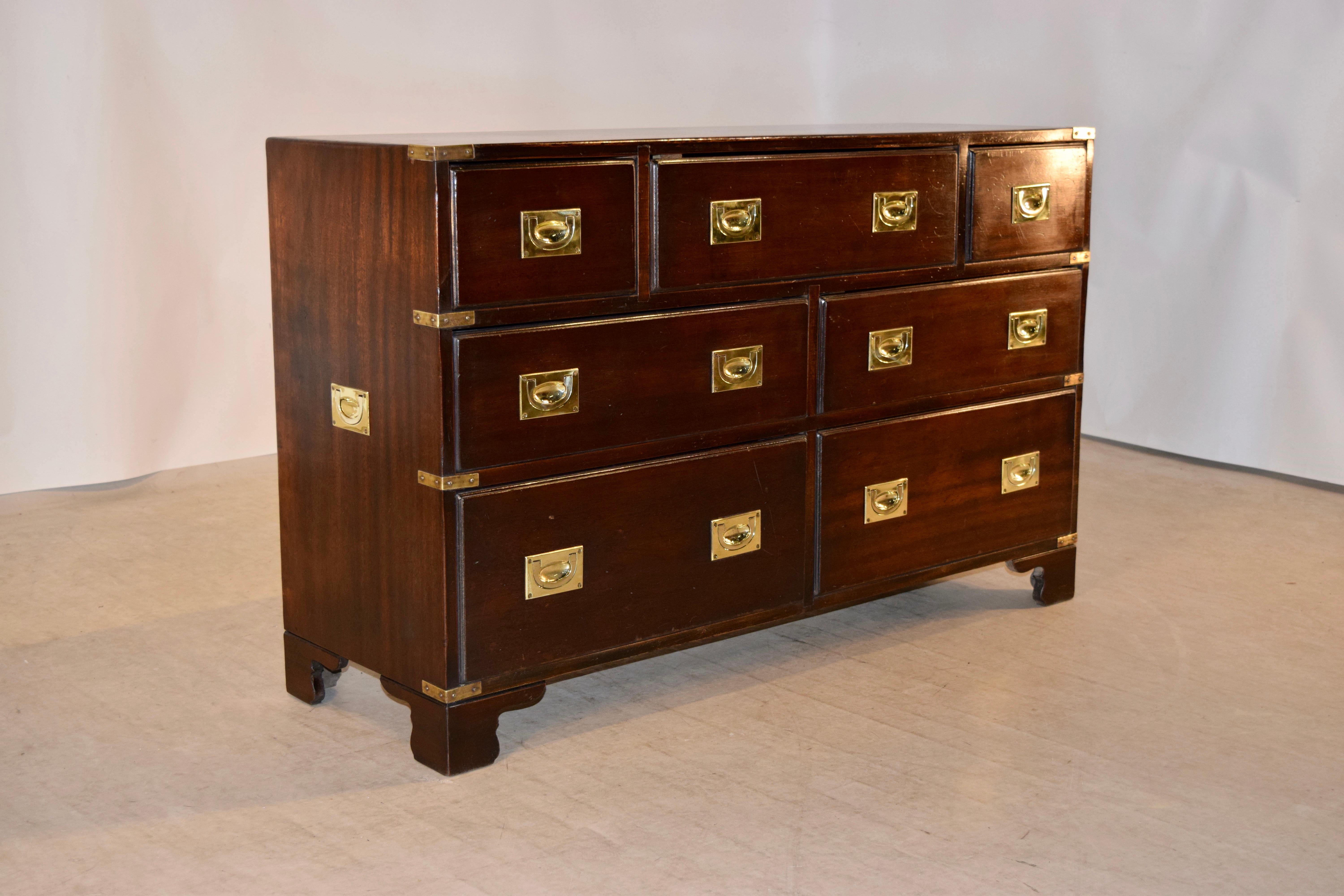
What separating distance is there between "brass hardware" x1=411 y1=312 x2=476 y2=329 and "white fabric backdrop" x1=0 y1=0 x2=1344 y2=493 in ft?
7.26

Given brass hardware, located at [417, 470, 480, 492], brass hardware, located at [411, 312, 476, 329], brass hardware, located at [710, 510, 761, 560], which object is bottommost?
brass hardware, located at [710, 510, 761, 560]

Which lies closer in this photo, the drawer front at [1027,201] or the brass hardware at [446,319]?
the brass hardware at [446,319]

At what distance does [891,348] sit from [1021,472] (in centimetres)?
46

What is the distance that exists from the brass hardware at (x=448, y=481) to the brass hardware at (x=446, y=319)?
→ 22cm

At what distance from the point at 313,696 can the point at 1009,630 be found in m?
1.33

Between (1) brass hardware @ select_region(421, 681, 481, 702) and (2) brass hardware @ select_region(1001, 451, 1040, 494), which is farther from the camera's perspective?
(2) brass hardware @ select_region(1001, 451, 1040, 494)

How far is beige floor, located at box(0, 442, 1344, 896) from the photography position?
188 centimetres

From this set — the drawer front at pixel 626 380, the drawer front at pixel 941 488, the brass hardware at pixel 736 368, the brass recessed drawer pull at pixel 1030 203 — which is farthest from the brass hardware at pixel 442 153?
the brass recessed drawer pull at pixel 1030 203

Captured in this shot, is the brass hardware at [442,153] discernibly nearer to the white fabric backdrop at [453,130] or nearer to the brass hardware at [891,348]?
the brass hardware at [891,348]

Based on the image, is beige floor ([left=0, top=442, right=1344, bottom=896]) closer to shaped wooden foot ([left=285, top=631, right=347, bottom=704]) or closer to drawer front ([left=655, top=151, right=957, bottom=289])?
shaped wooden foot ([left=285, top=631, right=347, bottom=704])

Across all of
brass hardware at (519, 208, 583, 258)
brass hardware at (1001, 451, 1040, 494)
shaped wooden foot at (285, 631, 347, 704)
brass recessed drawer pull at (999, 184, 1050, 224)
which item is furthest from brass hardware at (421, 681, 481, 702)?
brass recessed drawer pull at (999, 184, 1050, 224)

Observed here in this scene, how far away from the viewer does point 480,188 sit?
2012 mm

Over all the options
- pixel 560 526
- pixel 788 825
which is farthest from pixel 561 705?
pixel 788 825

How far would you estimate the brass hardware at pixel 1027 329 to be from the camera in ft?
9.07
